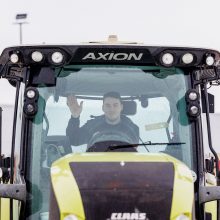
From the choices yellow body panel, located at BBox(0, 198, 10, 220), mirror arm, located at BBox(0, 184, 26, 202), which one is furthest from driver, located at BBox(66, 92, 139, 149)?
yellow body panel, located at BBox(0, 198, 10, 220)

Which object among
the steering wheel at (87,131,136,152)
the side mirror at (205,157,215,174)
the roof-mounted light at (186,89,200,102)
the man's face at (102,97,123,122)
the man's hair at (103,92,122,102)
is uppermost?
the man's hair at (103,92,122,102)

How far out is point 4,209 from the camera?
4.68 metres

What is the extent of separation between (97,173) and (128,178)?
0.17 metres

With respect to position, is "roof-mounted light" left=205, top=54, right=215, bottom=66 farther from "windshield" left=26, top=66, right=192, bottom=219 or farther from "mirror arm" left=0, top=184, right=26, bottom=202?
"mirror arm" left=0, top=184, right=26, bottom=202

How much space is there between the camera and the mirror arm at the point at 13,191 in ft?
Answer: 12.8

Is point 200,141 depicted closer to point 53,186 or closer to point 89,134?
point 89,134

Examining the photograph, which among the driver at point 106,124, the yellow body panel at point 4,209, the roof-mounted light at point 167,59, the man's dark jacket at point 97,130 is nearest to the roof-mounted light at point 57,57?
the driver at point 106,124

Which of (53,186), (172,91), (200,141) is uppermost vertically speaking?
(172,91)

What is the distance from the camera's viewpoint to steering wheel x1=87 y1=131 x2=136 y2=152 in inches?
169

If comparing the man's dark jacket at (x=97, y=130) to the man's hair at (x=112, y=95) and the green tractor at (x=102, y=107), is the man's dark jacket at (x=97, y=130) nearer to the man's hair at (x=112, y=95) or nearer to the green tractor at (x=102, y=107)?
the green tractor at (x=102, y=107)

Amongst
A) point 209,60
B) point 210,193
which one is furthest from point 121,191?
point 209,60

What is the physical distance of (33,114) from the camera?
437cm

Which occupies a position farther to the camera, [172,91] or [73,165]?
[172,91]

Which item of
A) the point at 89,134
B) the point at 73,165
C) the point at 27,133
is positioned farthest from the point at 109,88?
the point at 73,165
